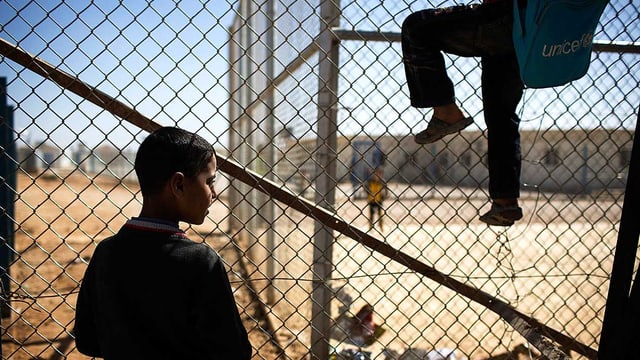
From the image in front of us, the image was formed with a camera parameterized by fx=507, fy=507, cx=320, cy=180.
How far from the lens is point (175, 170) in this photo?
4.75 feet

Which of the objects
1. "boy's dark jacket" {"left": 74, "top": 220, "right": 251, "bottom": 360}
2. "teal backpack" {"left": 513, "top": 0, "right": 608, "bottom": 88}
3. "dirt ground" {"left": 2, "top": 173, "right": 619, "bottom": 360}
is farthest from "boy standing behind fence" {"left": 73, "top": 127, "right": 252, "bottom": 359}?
"teal backpack" {"left": 513, "top": 0, "right": 608, "bottom": 88}

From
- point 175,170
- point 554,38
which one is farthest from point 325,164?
point 175,170

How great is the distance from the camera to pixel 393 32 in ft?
9.05

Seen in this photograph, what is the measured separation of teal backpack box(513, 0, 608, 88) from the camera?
1825 millimetres

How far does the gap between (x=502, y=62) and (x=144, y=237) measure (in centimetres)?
169

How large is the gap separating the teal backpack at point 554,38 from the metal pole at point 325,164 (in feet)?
3.81

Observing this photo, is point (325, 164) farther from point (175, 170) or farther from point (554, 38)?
point (175, 170)

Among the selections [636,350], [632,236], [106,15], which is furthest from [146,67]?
[636,350]

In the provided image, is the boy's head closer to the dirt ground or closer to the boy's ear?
the boy's ear

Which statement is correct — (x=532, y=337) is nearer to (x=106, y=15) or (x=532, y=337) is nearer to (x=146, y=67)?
(x=146, y=67)

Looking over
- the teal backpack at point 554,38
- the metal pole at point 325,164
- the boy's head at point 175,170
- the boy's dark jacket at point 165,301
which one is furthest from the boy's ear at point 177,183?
the metal pole at point 325,164

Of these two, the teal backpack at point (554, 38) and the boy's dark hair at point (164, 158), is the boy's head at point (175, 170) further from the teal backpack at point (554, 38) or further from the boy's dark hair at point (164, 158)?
the teal backpack at point (554, 38)

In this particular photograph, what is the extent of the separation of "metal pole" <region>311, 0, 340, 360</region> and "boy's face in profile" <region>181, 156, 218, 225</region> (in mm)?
1416

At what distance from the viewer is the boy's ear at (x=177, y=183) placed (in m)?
1.44
